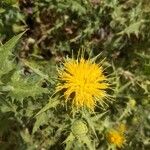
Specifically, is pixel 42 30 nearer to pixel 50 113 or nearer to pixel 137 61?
pixel 137 61

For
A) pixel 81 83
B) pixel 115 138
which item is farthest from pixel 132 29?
pixel 81 83

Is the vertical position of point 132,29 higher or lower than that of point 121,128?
higher

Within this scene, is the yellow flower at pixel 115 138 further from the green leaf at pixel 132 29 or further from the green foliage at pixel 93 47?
the green leaf at pixel 132 29

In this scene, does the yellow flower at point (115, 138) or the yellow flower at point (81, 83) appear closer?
the yellow flower at point (81, 83)

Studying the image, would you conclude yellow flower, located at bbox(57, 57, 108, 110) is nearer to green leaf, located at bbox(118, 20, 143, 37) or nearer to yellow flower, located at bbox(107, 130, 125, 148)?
yellow flower, located at bbox(107, 130, 125, 148)

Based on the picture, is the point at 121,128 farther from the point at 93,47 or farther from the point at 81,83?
the point at 81,83

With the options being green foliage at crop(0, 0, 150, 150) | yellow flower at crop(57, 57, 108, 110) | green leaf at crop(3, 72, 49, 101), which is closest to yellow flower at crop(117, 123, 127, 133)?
green foliage at crop(0, 0, 150, 150)

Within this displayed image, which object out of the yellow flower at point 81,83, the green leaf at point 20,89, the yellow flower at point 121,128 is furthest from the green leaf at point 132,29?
the green leaf at point 20,89

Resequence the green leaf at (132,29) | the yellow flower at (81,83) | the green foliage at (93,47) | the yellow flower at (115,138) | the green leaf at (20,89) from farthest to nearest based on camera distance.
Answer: the green leaf at (132,29), the green foliage at (93,47), the yellow flower at (115,138), the yellow flower at (81,83), the green leaf at (20,89)

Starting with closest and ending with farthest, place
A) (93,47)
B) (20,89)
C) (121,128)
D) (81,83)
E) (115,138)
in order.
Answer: (20,89)
(81,83)
(115,138)
(121,128)
(93,47)
